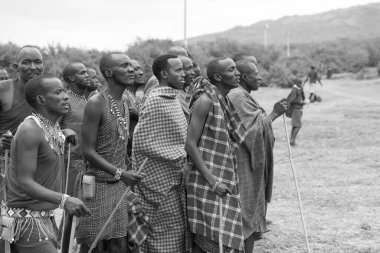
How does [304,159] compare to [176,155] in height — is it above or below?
below

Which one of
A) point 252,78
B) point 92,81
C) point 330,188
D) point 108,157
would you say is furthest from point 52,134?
point 330,188

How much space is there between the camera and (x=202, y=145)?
4.82m

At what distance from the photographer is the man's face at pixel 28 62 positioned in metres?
4.90

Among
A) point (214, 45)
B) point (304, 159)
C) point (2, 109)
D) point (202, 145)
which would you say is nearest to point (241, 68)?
point (202, 145)

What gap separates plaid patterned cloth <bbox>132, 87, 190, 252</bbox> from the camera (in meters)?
4.78

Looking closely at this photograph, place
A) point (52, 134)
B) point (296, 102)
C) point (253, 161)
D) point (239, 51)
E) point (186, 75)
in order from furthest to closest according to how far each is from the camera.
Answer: point (239, 51) < point (296, 102) < point (186, 75) < point (253, 161) < point (52, 134)

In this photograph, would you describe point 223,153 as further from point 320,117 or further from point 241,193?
point 320,117

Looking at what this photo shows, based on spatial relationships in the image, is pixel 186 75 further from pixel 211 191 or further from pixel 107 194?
pixel 107 194

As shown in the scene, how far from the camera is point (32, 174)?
3592 mm

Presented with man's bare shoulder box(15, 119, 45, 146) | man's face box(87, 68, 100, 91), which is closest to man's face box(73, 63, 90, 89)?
man's face box(87, 68, 100, 91)

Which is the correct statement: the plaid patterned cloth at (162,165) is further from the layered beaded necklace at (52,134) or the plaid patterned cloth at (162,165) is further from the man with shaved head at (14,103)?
the layered beaded necklace at (52,134)

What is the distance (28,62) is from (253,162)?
201 cm

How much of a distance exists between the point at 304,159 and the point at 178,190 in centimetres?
858

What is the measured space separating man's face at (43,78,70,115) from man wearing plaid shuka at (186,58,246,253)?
118 cm
